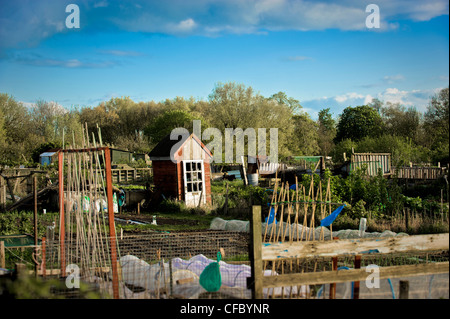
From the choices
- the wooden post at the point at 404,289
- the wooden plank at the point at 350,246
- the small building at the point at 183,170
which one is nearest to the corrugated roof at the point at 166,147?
the small building at the point at 183,170

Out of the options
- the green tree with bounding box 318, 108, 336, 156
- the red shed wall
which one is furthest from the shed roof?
the green tree with bounding box 318, 108, 336, 156

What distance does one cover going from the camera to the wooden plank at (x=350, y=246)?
13.4 ft

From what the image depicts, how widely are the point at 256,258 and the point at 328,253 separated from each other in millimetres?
895

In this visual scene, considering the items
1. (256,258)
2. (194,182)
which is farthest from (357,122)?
(256,258)

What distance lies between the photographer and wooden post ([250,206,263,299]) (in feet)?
12.5

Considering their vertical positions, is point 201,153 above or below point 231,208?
above

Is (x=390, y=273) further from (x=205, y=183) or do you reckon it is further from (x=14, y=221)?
(x=205, y=183)

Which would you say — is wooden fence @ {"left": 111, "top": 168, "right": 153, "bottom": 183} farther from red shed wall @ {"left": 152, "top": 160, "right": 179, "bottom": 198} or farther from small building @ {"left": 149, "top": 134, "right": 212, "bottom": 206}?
small building @ {"left": 149, "top": 134, "right": 212, "bottom": 206}

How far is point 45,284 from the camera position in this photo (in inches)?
143

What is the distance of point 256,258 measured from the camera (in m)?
3.89
